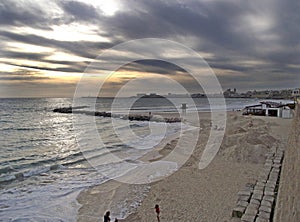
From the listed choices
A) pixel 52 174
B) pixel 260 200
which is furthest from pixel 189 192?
pixel 52 174

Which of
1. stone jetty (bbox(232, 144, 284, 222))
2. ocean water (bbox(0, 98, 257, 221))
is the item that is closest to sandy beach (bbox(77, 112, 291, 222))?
stone jetty (bbox(232, 144, 284, 222))

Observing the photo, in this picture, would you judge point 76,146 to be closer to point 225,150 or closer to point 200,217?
point 225,150

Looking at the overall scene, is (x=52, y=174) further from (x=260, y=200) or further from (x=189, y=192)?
(x=260, y=200)

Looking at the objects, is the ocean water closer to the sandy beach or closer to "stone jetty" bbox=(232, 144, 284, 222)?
the sandy beach

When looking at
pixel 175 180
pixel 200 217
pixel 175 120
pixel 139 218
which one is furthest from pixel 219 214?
pixel 175 120

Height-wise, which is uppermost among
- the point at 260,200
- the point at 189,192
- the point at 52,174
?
the point at 260,200

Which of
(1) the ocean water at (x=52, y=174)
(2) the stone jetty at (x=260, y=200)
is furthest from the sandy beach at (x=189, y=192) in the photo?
(1) the ocean water at (x=52, y=174)

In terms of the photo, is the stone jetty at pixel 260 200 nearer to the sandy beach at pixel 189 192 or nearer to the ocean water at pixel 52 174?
the sandy beach at pixel 189 192

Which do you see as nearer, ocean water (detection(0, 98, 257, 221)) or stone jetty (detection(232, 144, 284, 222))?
stone jetty (detection(232, 144, 284, 222))

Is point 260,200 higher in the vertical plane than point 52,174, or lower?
higher

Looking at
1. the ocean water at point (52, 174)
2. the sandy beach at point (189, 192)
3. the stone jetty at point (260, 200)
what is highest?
the stone jetty at point (260, 200)

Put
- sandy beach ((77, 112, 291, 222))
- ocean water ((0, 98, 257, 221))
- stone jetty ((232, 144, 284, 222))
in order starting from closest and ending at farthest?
stone jetty ((232, 144, 284, 222)) → sandy beach ((77, 112, 291, 222)) → ocean water ((0, 98, 257, 221))

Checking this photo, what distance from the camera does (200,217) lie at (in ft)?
22.2

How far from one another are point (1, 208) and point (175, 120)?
29.7m
